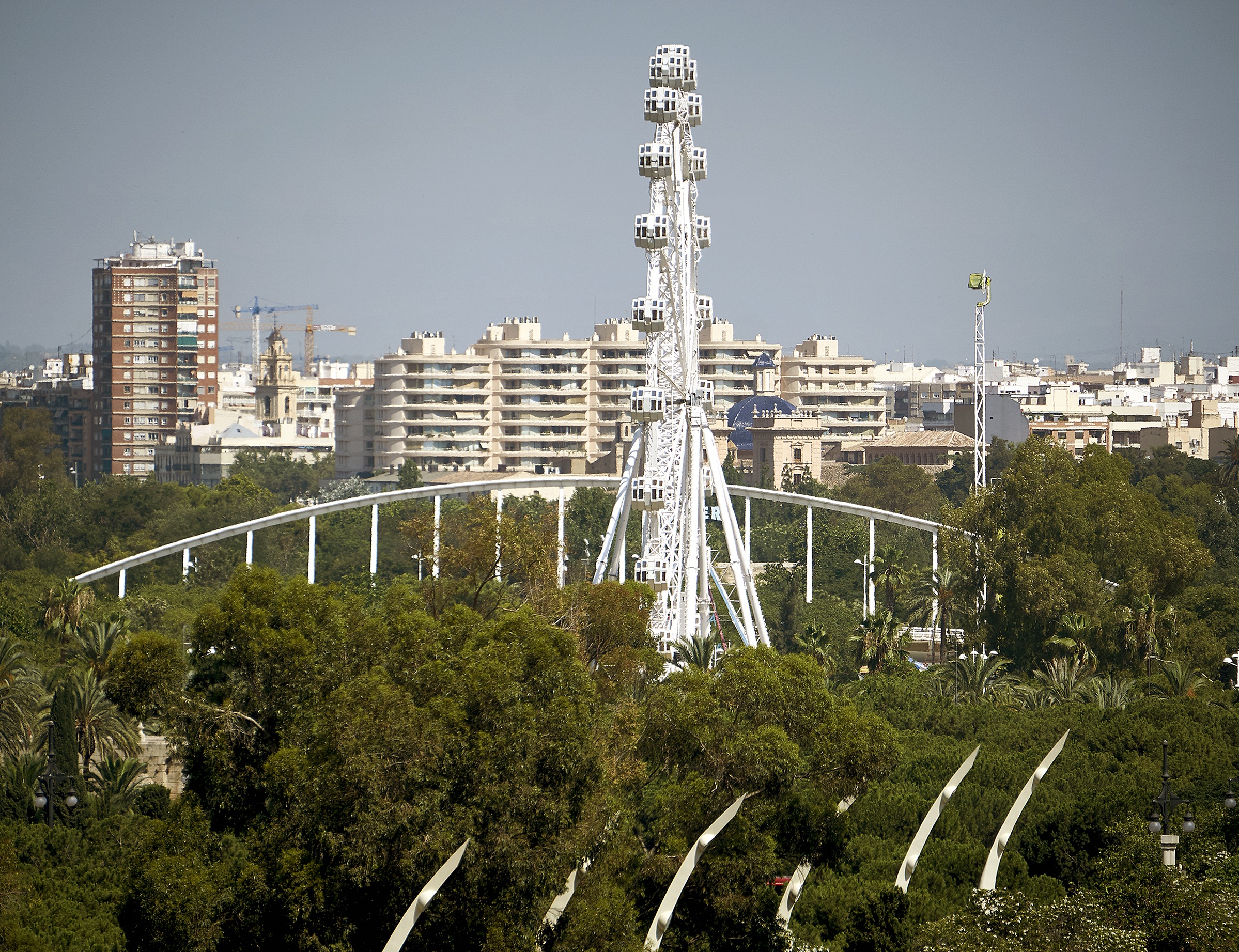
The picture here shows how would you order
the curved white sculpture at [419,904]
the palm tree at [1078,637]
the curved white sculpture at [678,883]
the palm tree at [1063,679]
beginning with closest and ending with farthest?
1. the curved white sculpture at [419,904]
2. the curved white sculpture at [678,883]
3. the palm tree at [1063,679]
4. the palm tree at [1078,637]

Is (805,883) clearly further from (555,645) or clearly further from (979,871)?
(555,645)

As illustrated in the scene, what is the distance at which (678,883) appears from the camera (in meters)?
35.9

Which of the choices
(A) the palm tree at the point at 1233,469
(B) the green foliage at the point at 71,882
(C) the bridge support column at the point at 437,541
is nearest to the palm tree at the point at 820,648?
(C) the bridge support column at the point at 437,541

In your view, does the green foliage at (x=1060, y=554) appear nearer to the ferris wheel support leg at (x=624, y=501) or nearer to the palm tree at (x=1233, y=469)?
the ferris wheel support leg at (x=624, y=501)

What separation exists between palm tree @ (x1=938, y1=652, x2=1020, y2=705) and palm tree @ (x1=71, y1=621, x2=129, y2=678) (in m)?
27.0

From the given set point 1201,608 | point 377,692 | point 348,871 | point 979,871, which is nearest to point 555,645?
point 377,692

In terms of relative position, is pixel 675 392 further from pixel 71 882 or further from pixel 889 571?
pixel 71 882

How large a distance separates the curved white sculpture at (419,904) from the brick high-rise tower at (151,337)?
16502cm

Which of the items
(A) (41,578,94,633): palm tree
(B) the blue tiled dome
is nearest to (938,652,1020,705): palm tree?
(A) (41,578,94,633): palm tree

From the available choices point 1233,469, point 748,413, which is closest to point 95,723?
point 1233,469

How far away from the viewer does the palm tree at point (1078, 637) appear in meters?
71.1

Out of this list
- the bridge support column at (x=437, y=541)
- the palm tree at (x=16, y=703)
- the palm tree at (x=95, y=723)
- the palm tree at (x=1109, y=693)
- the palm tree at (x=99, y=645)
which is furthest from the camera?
the palm tree at (x=1109, y=693)

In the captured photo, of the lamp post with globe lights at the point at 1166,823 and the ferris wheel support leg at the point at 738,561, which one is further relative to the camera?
the ferris wheel support leg at the point at 738,561

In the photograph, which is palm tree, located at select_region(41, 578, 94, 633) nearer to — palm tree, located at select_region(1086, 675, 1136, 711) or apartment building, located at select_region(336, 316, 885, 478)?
palm tree, located at select_region(1086, 675, 1136, 711)
